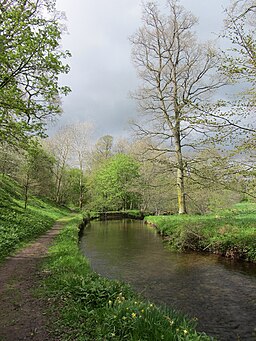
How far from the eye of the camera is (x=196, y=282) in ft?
29.6

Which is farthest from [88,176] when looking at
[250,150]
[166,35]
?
[250,150]

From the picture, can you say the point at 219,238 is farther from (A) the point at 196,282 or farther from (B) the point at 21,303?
(B) the point at 21,303

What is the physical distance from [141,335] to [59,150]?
1683 inches

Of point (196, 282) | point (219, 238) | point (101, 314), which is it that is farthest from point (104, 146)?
point (101, 314)

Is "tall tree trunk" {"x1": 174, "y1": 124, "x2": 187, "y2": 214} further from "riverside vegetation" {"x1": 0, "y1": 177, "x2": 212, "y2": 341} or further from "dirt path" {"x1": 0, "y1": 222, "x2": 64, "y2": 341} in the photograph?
"riverside vegetation" {"x1": 0, "y1": 177, "x2": 212, "y2": 341}

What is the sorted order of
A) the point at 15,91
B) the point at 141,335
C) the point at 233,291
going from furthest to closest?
1. the point at 15,91
2. the point at 233,291
3. the point at 141,335

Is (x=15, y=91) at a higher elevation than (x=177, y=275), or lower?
higher

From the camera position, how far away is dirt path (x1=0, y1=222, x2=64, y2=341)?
4574mm

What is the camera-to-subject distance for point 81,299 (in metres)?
5.74

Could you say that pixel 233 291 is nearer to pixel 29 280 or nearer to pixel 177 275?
pixel 177 275

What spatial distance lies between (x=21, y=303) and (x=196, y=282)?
18.5ft

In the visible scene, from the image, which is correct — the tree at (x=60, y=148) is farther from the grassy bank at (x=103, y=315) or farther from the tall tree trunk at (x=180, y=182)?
the grassy bank at (x=103, y=315)

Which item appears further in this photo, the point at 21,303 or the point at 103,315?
the point at 21,303

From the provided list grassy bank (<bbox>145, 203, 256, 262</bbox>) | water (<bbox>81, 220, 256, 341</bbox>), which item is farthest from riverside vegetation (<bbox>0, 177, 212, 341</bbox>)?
grassy bank (<bbox>145, 203, 256, 262</bbox>)
